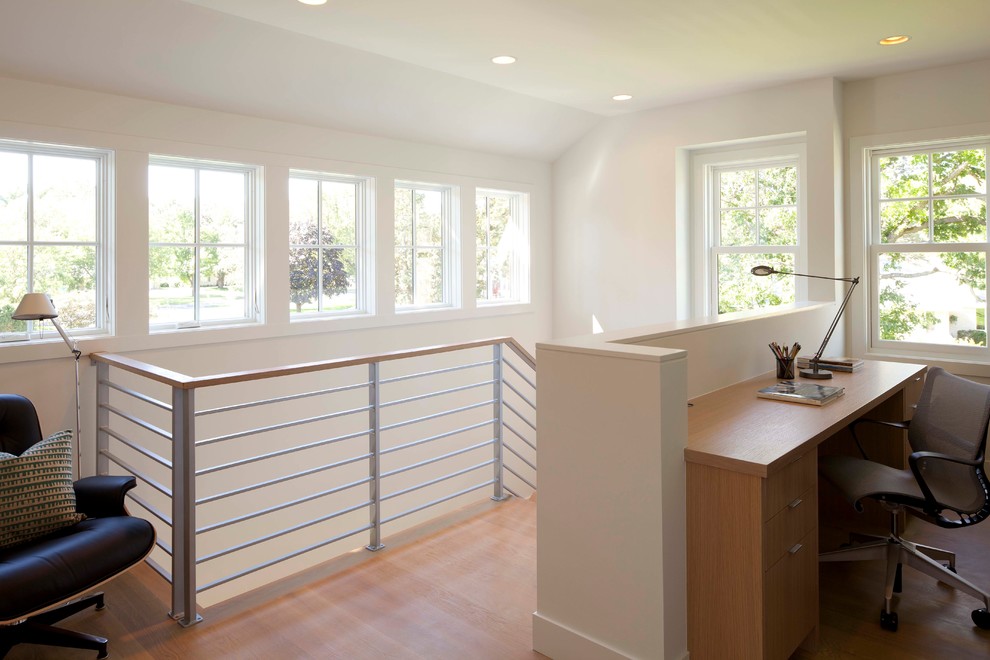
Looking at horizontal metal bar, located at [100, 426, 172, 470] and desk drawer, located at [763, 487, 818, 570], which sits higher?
horizontal metal bar, located at [100, 426, 172, 470]

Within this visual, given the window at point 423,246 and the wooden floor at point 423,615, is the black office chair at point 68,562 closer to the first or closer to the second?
the wooden floor at point 423,615

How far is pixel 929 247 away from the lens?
4.51 metres

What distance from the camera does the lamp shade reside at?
9.64 feet

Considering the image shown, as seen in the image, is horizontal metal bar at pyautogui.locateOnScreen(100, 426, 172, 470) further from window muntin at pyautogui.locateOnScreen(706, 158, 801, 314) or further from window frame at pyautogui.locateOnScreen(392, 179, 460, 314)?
window muntin at pyautogui.locateOnScreen(706, 158, 801, 314)

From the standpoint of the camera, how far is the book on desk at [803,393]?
2637 millimetres

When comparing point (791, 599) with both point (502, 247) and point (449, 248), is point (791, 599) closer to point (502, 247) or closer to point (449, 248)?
point (449, 248)

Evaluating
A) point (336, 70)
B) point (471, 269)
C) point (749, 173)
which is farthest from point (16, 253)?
point (749, 173)

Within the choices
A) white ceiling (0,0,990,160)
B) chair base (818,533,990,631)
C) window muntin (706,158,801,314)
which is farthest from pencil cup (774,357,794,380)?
window muntin (706,158,801,314)

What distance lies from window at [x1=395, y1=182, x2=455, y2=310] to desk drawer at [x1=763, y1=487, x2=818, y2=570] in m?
3.56

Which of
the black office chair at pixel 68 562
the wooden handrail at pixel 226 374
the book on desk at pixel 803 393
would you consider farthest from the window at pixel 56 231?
the book on desk at pixel 803 393

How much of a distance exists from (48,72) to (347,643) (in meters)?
2.99

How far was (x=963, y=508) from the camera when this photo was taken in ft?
7.68

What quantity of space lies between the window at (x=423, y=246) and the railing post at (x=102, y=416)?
85.2 inches

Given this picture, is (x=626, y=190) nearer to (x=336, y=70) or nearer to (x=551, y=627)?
(x=336, y=70)
